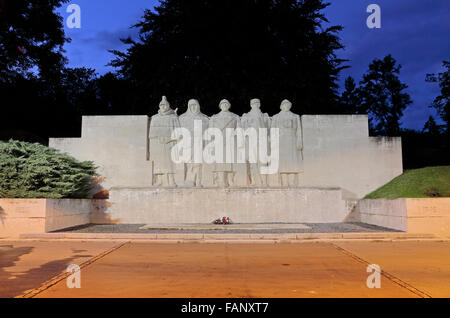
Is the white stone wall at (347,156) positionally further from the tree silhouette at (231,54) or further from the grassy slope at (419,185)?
the tree silhouette at (231,54)

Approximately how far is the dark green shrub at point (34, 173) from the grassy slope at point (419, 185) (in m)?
9.45

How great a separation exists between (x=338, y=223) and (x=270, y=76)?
9349 millimetres

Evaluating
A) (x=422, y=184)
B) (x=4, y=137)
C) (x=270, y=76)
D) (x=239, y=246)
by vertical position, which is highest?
(x=270, y=76)

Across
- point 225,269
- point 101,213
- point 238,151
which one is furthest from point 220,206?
point 225,269

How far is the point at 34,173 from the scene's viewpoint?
9719 millimetres

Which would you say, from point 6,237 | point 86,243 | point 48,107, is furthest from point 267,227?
point 48,107

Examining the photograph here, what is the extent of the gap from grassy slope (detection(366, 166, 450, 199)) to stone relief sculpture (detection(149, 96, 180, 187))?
6989 millimetres

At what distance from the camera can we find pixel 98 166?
1350cm

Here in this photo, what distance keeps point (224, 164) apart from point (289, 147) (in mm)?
2366

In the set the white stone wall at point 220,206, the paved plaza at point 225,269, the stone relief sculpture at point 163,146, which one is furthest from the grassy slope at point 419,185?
the stone relief sculpture at point 163,146

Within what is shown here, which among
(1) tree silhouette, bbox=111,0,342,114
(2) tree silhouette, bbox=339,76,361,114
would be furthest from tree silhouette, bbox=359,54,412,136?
(1) tree silhouette, bbox=111,0,342,114

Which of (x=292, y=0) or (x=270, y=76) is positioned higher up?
(x=292, y=0)

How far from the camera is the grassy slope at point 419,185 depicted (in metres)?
10.9

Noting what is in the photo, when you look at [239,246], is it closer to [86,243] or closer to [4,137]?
[86,243]
